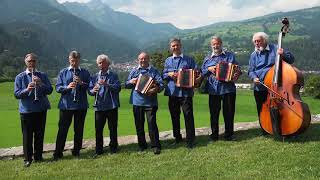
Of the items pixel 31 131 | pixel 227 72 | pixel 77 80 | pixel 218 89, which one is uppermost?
pixel 227 72

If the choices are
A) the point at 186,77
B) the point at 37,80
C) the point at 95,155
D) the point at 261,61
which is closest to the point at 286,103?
the point at 261,61

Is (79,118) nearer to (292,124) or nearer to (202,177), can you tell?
(202,177)

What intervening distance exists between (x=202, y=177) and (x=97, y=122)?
343 centimetres

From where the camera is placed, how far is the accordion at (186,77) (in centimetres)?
1012

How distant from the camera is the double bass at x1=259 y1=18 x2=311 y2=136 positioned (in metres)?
8.80

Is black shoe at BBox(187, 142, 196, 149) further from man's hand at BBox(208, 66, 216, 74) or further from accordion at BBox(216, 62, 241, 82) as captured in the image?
man's hand at BBox(208, 66, 216, 74)

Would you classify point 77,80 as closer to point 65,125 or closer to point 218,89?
point 65,125

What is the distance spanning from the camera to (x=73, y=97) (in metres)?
10.2

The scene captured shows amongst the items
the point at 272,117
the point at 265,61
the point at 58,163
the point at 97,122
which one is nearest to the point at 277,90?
the point at 272,117

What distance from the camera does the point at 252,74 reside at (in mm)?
10219

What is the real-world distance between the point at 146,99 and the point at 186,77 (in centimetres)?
102

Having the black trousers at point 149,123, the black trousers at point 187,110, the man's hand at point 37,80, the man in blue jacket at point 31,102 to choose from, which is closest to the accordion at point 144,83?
the black trousers at point 149,123

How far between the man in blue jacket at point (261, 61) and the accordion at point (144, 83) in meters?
2.26

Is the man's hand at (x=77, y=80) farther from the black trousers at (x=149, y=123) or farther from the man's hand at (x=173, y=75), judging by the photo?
the man's hand at (x=173, y=75)
